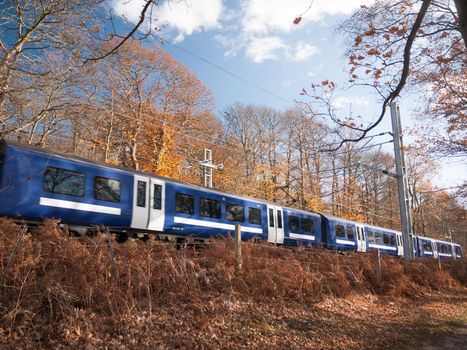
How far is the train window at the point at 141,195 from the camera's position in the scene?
1098 cm

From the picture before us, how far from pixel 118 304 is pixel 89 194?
537cm

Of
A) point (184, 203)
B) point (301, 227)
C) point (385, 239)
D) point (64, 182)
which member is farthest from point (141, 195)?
point (385, 239)

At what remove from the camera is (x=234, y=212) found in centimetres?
1445

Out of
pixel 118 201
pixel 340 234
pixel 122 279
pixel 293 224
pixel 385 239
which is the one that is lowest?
pixel 122 279

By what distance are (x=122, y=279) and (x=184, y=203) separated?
268 inches

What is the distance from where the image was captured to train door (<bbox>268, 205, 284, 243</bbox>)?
53.3 ft

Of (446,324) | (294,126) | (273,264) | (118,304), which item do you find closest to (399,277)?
(446,324)

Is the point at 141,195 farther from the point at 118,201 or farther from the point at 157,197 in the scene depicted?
the point at 118,201

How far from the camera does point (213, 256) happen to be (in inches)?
302

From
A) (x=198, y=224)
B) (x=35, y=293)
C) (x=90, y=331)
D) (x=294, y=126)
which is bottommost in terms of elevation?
(x=90, y=331)

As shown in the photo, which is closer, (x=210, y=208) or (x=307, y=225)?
(x=210, y=208)

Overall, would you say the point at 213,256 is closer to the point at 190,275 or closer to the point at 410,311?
the point at 190,275

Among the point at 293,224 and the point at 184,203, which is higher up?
the point at 184,203

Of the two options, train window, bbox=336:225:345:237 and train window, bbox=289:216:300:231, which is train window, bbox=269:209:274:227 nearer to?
train window, bbox=289:216:300:231
